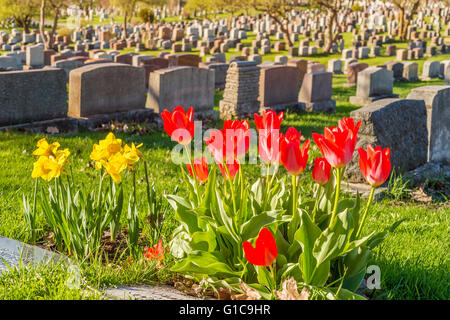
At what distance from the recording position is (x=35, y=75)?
27.8ft

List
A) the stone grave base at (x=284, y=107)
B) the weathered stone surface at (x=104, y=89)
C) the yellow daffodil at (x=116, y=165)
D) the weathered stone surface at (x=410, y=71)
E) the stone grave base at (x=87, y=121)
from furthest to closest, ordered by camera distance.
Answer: the weathered stone surface at (x=410, y=71)
the stone grave base at (x=284, y=107)
the weathered stone surface at (x=104, y=89)
the stone grave base at (x=87, y=121)
the yellow daffodil at (x=116, y=165)

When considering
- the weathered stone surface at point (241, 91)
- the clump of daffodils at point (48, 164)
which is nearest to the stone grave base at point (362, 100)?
the weathered stone surface at point (241, 91)

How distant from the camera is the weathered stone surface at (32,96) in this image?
8.26 meters

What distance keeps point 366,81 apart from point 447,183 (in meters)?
7.38

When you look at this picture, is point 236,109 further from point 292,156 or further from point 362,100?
point 292,156

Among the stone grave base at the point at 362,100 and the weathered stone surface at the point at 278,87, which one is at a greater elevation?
the weathered stone surface at the point at 278,87

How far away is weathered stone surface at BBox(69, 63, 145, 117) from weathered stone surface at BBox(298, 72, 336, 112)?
421 centimetres

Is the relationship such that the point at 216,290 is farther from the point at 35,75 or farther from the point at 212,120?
the point at 212,120

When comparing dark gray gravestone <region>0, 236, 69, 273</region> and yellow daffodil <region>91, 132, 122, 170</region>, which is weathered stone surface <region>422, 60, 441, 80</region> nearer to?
yellow daffodil <region>91, 132, 122, 170</region>

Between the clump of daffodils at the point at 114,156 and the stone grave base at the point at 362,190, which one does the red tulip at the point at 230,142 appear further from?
the stone grave base at the point at 362,190

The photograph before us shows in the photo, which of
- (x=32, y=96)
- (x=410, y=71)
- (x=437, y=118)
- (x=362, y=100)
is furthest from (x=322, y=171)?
(x=410, y=71)

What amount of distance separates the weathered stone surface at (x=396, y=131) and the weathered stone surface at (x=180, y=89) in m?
4.36

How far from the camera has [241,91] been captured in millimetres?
11273

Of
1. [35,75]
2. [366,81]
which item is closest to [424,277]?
[35,75]
